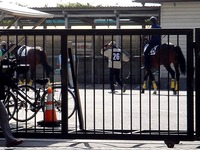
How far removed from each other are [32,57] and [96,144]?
1885 millimetres

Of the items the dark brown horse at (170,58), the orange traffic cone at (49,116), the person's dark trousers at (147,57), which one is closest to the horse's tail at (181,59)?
the dark brown horse at (170,58)

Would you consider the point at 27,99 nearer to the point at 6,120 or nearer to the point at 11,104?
the point at 11,104

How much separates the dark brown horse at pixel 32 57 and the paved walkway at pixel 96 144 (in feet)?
4.04

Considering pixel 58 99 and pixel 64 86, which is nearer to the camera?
pixel 64 86

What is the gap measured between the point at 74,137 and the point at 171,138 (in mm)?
1505

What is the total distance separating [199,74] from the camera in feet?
33.1

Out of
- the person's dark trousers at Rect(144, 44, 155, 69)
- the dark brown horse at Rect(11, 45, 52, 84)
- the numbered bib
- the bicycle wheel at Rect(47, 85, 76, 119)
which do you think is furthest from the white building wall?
the numbered bib

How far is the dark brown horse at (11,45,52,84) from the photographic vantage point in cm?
1120

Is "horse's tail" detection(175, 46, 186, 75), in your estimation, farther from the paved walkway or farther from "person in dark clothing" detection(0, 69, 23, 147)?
"person in dark clothing" detection(0, 69, 23, 147)

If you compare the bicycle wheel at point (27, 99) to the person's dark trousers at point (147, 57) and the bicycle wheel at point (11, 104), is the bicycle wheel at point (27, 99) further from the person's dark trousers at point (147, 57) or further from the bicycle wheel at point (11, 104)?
the person's dark trousers at point (147, 57)

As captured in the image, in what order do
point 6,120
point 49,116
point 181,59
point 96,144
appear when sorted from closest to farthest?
point 6,120
point 181,59
point 96,144
point 49,116

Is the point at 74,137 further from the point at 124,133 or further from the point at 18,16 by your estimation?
the point at 18,16

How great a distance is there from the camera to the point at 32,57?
37.4 feet

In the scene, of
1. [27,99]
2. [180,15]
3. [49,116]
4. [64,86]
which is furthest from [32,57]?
[180,15]
